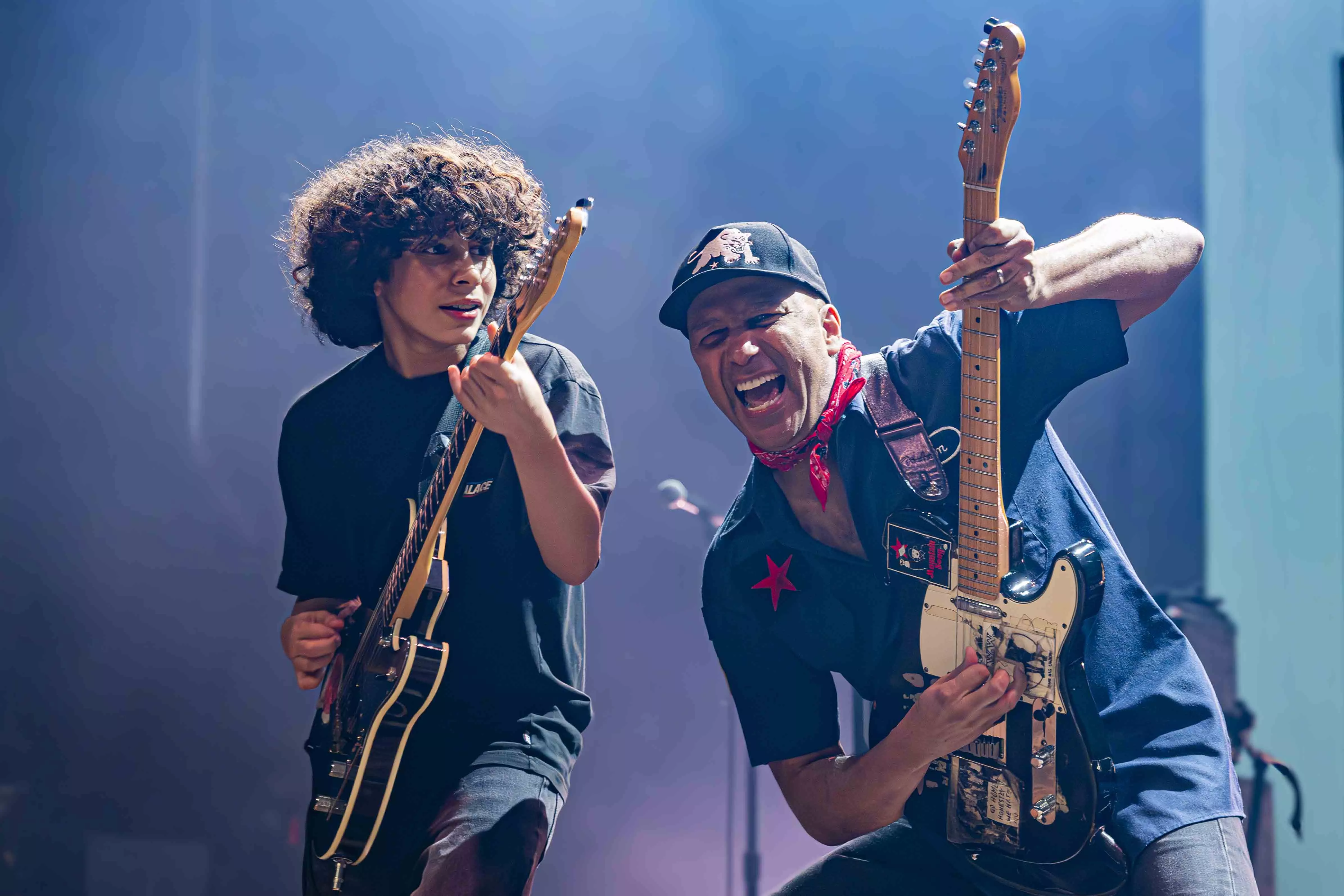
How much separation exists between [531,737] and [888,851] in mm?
766

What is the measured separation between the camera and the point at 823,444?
1946mm

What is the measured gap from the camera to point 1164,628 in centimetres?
178

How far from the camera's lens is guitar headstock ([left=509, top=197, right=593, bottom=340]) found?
5.26 feet

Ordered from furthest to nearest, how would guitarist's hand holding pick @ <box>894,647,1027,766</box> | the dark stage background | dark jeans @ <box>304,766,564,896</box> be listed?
the dark stage background → dark jeans @ <box>304,766,564,896</box> → guitarist's hand holding pick @ <box>894,647,1027,766</box>

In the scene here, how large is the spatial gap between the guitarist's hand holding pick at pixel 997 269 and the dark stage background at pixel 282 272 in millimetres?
1825

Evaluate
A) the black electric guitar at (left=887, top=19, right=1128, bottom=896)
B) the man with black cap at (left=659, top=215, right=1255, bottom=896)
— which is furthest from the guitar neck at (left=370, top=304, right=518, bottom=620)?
the black electric guitar at (left=887, top=19, right=1128, bottom=896)

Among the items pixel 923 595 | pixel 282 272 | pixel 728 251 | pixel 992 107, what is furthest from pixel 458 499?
pixel 282 272

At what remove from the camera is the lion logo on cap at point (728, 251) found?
195 centimetres

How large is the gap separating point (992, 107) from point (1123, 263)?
1.26 feet

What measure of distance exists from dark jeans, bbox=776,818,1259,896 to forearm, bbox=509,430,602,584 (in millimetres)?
785

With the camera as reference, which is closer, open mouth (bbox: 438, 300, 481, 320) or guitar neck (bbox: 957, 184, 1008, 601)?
guitar neck (bbox: 957, 184, 1008, 601)

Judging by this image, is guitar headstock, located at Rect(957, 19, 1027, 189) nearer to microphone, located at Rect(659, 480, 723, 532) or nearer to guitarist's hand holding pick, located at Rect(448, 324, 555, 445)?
guitarist's hand holding pick, located at Rect(448, 324, 555, 445)

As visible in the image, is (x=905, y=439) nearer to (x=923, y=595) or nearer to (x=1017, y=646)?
(x=923, y=595)

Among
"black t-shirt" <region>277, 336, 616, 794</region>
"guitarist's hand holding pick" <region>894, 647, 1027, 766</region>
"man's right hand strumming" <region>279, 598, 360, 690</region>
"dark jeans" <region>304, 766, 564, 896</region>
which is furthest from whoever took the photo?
"man's right hand strumming" <region>279, 598, 360, 690</region>
